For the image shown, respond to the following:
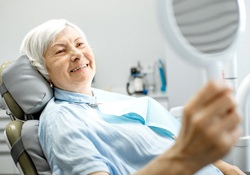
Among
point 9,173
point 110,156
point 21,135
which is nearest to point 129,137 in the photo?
point 110,156

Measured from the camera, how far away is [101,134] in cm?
119

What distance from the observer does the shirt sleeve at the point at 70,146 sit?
39.6 inches

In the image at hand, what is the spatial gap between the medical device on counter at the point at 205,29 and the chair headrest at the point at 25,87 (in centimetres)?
92

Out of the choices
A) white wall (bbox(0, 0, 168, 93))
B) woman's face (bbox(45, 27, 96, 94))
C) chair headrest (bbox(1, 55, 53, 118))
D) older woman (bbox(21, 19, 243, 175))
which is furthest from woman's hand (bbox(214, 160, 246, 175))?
white wall (bbox(0, 0, 168, 93))

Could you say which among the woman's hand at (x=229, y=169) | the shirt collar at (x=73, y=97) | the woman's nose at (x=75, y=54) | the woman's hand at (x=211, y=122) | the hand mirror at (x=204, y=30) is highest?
the hand mirror at (x=204, y=30)

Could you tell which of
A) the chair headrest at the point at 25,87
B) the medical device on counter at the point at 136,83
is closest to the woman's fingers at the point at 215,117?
the chair headrest at the point at 25,87

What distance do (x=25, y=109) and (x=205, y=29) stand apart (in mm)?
1000

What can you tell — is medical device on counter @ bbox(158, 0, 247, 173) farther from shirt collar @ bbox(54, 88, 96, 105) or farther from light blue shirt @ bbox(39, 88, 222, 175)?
shirt collar @ bbox(54, 88, 96, 105)

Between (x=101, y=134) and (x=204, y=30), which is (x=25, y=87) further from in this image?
(x=204, y=30)

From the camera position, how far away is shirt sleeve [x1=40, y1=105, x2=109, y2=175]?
1.01 metres

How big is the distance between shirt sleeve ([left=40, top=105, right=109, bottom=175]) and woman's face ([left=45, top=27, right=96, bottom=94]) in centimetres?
20

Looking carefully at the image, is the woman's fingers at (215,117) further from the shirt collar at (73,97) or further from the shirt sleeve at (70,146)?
the shirt collar at (73,97)

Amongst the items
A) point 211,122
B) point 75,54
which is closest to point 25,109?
point 75,54

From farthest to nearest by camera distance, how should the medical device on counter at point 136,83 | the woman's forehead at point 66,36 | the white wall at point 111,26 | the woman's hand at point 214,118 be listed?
the white wall at point 111,26 < the medical device on counter at point 136,83 < the woman's forehead at point 66,36 < the woman's hand at point 214,118
